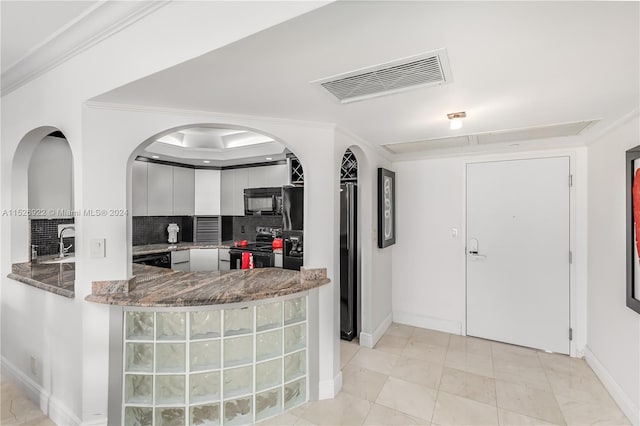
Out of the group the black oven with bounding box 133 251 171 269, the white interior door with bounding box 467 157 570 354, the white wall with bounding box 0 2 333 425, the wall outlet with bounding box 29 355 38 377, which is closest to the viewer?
the white wall with bounding box 0 2 333 425

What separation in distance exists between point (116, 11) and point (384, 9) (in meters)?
1.41

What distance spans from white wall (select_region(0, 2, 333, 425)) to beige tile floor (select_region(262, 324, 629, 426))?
1.37 metres

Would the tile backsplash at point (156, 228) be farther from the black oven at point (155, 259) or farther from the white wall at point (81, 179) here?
the white wall at point (81, 179)

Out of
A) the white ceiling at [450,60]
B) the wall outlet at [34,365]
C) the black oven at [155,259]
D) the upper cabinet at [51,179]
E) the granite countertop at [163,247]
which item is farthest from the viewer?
the granite countertop at [163,247]

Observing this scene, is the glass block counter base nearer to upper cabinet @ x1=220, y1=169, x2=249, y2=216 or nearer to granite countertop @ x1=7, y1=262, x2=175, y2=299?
granite countertop @ x1=7, y1=262, x2=175, y2=299

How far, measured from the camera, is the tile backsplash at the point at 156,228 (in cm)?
456

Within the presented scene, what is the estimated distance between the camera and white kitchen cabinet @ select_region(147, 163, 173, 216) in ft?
14.4

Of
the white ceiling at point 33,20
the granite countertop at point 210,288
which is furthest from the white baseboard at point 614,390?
the white ceiling at point 33,20

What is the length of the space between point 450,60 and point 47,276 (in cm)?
307

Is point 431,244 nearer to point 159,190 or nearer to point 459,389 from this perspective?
point 459,389

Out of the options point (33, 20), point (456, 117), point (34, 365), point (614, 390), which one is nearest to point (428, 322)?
point (614, 390)

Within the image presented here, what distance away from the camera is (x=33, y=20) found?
166 centimetres

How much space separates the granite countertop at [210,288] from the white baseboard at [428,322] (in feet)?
6.84

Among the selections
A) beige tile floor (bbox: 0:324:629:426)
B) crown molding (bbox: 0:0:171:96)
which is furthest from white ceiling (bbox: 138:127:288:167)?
beige tile floor (bbox: 0:324:629:426)
